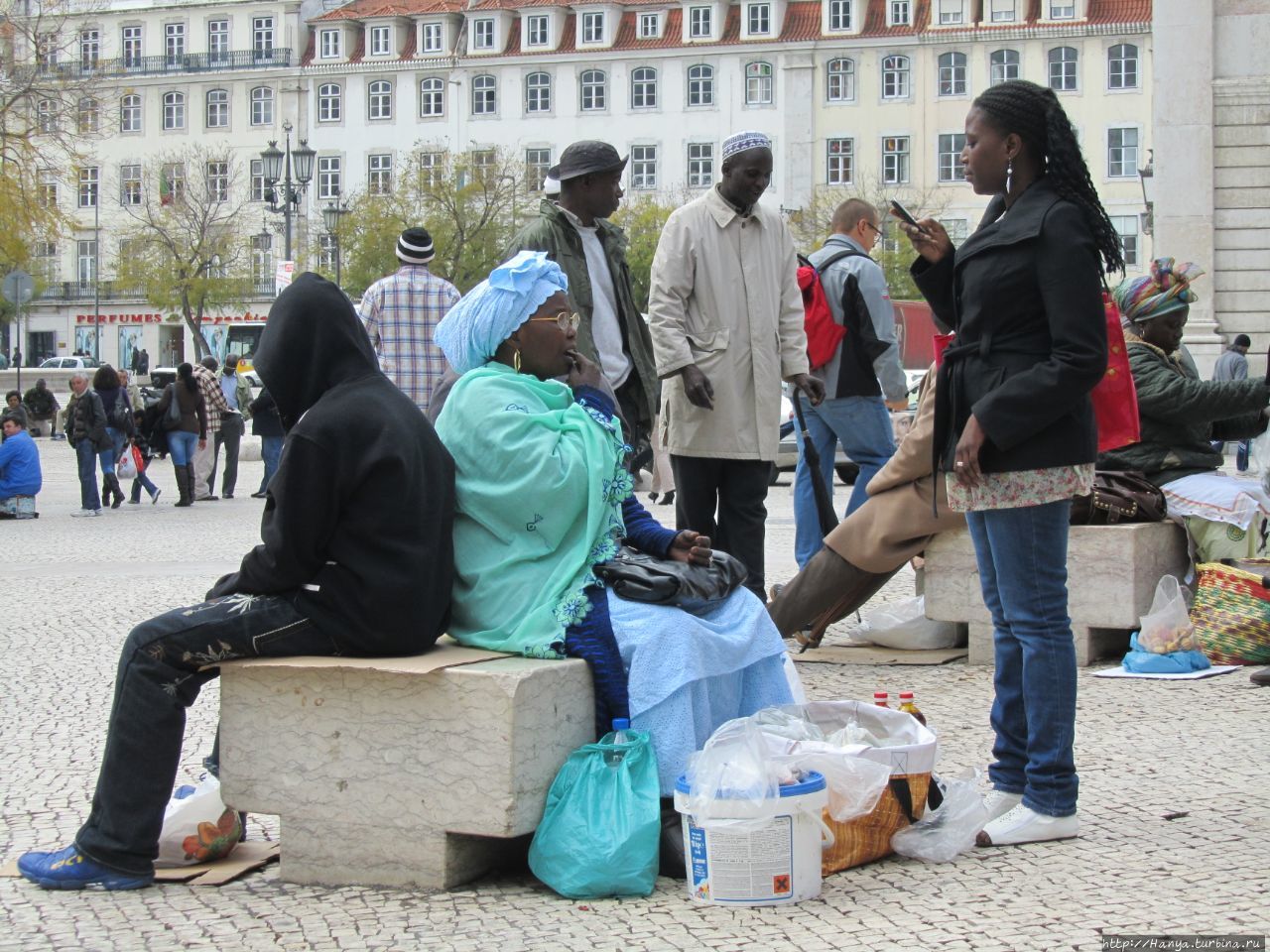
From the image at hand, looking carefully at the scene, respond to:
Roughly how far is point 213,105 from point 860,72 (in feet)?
→ 101

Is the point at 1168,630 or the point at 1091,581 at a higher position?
the point at 1091,581

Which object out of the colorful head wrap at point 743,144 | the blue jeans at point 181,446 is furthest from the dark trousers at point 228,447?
the colorful head wrap at point 743,144

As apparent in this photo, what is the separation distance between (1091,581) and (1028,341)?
3.04m

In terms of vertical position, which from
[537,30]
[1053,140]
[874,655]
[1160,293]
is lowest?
[874,655]

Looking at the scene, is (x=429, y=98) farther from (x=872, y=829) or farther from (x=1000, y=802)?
(x=872, y=829)

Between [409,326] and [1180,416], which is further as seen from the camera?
[409,326]

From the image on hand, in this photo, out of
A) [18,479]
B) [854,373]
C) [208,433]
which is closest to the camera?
[854,373]

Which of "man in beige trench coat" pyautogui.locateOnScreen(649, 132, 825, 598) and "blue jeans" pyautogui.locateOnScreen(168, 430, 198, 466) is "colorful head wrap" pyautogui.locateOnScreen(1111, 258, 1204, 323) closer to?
"man in beige trench coat" pyautogui.locateOnScreen(649, 132, 825, 598)

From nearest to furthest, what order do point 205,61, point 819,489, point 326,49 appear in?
point 819,489 → point 326,49 → point 205,61

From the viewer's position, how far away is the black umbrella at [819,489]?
327 inches

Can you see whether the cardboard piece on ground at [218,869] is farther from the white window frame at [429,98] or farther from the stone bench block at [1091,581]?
the white window frame at [429,98]

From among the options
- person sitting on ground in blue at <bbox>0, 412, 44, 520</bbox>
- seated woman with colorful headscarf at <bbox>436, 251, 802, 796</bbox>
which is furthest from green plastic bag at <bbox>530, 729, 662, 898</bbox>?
person sitting on ground in blue at <bbox>0, 412, 44, 520</bbox>

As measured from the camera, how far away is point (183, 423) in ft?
63.4

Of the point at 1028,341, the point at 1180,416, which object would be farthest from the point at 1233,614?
the point at 1028,341
